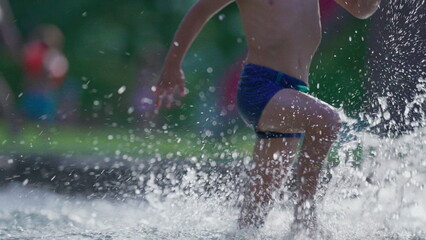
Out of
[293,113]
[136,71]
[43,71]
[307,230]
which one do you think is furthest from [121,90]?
[307,230]

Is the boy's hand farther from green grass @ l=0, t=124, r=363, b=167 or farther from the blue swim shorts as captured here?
green grass @ l=0, t=124, r=363, b=167

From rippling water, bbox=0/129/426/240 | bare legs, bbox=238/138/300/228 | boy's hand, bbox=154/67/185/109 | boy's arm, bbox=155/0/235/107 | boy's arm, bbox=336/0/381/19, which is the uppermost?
boy's arm, bbox=336/0/381/19

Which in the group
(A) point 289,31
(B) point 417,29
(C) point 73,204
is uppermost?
(B) point 417,29

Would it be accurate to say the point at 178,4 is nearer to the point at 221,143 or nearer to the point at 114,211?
the point at 221,143

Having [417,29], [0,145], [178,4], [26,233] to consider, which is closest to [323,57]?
[417,29]

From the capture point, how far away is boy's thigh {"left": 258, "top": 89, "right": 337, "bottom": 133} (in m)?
2.79

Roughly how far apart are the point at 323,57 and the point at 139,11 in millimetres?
1819

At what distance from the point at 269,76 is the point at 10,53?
4.91m

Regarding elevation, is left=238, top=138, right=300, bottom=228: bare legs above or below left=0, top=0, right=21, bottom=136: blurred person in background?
below

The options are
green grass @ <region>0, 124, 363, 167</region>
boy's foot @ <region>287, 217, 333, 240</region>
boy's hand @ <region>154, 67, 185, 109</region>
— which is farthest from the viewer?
green grass @ <region>0, 124, 363, 167</region>

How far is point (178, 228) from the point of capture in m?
2.88

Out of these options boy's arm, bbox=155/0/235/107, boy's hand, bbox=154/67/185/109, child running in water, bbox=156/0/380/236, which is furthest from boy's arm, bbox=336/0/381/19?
boy's hand, bbox=154/67/185/109

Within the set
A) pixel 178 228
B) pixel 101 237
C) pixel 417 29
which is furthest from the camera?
pixel 417 29

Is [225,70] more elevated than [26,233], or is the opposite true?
[225,70]
